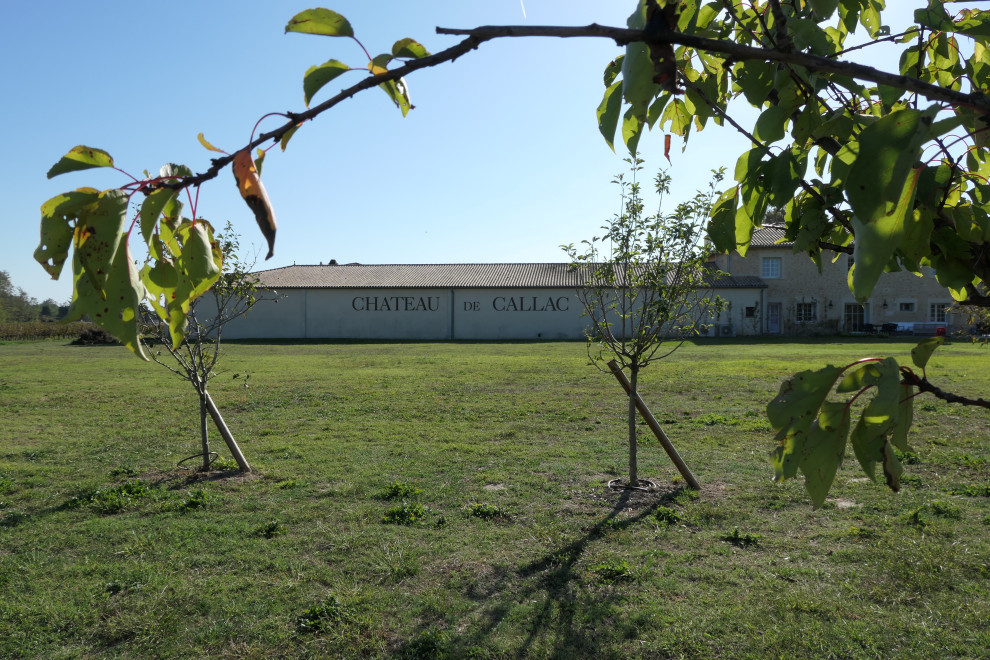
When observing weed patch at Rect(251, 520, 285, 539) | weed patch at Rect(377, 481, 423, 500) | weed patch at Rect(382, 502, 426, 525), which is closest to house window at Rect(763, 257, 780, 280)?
weed patch at Rect(377, 481, 423, 500)

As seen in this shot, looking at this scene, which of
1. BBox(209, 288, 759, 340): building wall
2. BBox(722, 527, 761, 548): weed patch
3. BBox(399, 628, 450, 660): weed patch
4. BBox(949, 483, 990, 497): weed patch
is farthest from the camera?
BBox(209, 288, 759, 340): building wall

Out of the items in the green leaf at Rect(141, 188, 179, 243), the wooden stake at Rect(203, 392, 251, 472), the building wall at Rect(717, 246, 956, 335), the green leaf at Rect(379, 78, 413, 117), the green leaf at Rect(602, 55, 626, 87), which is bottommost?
the wooden stake at Rect(203, 392, 251, 472)

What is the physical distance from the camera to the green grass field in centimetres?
396

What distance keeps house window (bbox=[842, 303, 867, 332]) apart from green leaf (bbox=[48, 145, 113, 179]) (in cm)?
4535

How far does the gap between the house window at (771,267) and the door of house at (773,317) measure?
176cm

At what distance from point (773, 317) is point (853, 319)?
488 cm

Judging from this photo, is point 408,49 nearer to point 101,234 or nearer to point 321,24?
point 321,24

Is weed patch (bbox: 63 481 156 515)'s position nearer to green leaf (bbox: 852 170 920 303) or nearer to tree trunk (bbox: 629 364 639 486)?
tree trunk (bbox: 629 364 639 486)

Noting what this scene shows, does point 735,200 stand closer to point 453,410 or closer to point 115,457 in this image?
point 115,457

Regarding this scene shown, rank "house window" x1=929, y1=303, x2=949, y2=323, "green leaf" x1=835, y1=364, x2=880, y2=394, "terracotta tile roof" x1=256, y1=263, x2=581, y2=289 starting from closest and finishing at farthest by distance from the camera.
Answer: "green leaf" x1=835, y1=364, x2=880, y2=394, "house window" x1=929, y1=303, x2=949, y2=323, "terracotta tile roof" x1=256, y1=263, x2=581, y2=289

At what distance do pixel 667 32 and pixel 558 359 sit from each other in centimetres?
2243

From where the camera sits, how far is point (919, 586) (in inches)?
177

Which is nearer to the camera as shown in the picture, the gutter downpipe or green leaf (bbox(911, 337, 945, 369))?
green leaf (bbox(911, 337, 945, 369))

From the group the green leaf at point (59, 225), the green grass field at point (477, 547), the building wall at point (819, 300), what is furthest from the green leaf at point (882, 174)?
the building wall at point (819, 300)
